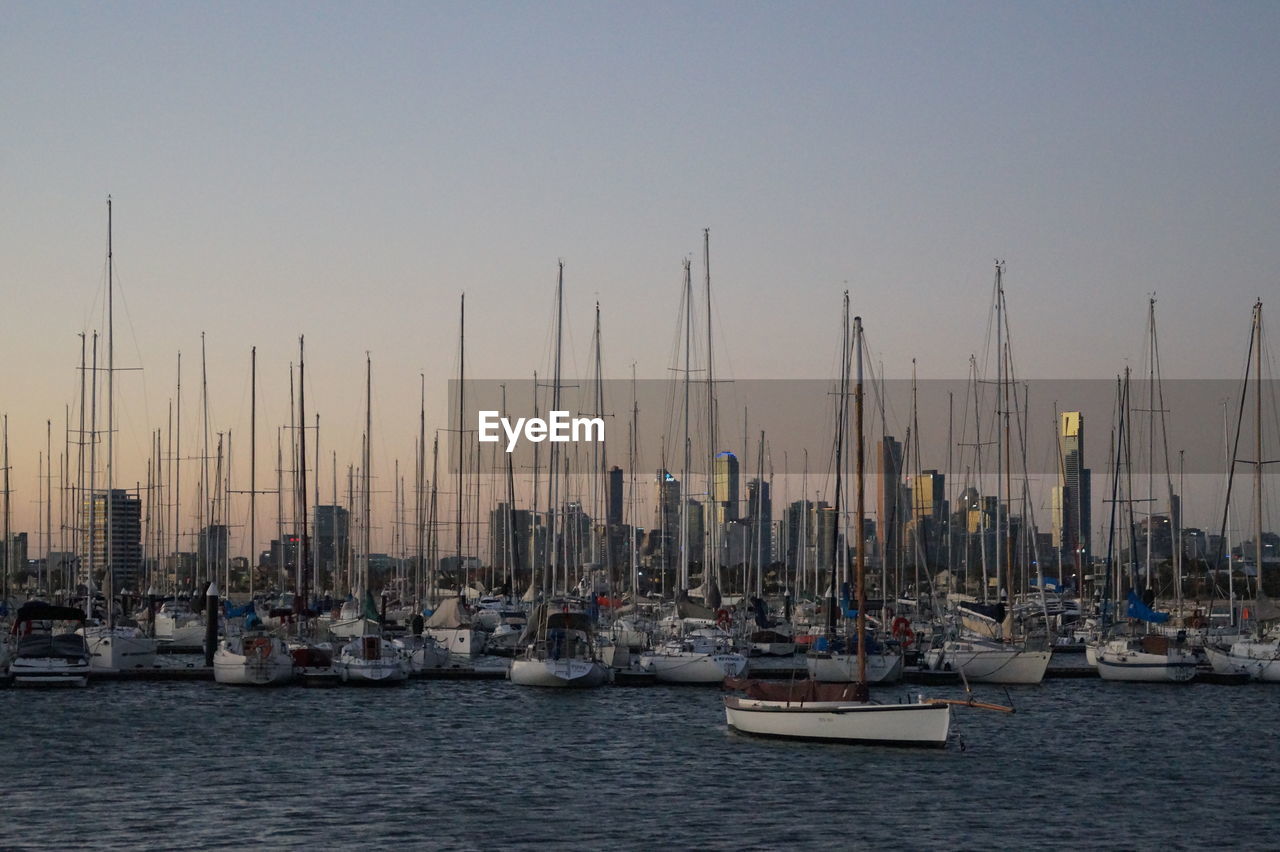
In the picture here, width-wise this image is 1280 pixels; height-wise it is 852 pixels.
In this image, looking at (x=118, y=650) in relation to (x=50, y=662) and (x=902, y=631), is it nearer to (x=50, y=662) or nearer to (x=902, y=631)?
(x=50, y=662)

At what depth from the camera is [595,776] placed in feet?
140

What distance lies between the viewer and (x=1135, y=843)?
109 ft

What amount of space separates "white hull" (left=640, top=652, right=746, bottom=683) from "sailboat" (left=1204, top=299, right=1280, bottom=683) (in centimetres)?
2275

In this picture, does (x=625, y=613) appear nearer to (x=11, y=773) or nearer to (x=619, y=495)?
(x=619, y=495)

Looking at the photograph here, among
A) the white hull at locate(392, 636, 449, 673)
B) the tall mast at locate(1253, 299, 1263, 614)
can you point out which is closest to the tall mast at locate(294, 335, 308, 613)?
the white hull at locate(392, 636, 449, 673)

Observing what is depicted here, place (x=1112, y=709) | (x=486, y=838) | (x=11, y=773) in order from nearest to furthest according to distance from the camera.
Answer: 1. (x=486, y=838)
2. (x=11, y=773)
3. (x=1112, y=709)

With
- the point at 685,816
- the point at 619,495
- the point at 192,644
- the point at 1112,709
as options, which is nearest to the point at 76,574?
the point at 192,644

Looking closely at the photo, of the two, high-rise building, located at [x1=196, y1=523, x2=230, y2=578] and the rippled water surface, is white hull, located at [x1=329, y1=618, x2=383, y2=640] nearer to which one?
high-rise building, located at [x1=196, y1=523, x2=230, y2=578]

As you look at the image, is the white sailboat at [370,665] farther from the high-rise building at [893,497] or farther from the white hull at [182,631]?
the white hull at [182,631]

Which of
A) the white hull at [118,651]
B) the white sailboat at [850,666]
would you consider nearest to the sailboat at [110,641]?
the white hull at [118,651]

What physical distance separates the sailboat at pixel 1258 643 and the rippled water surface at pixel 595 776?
26.7 ft

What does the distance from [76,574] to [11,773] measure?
106 meters

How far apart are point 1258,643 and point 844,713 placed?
36875mm

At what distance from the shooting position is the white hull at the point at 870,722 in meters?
44.3
